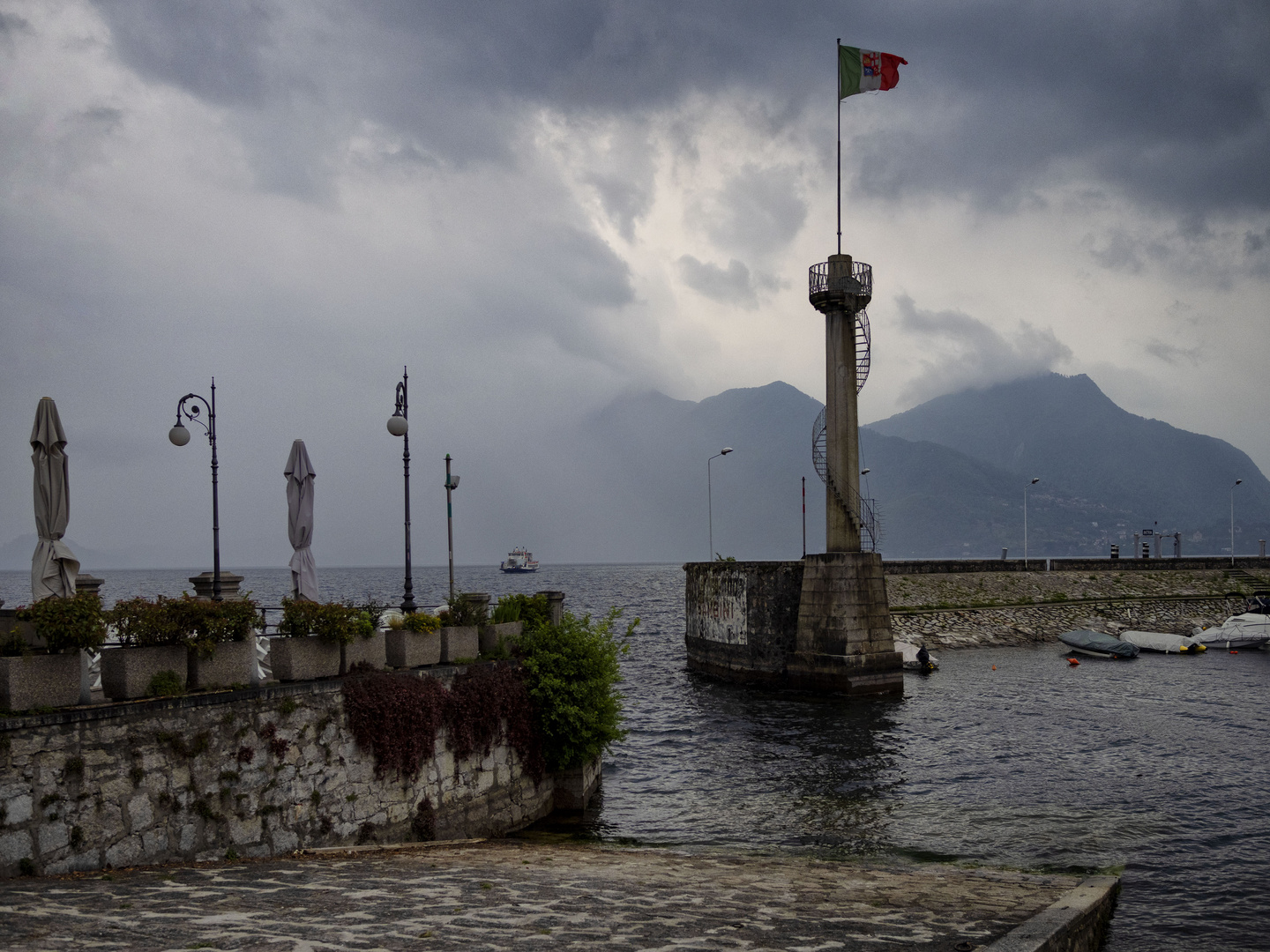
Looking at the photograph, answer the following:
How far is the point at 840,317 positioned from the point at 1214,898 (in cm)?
2906

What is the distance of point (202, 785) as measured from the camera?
1133 cm

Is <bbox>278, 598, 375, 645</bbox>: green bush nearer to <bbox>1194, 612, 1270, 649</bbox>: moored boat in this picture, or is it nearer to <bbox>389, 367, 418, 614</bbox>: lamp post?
<bbox>389, 367, 418, 614</bbox>: lamp post

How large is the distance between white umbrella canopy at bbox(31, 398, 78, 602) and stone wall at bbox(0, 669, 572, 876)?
260 centimetres

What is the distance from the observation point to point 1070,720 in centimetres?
3125

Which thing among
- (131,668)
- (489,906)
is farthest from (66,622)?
(489,906)

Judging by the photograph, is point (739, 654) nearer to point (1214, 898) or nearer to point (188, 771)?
point (1214, 898)

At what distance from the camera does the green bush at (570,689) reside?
60.1ft

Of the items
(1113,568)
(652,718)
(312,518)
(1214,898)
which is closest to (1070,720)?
(652,718)

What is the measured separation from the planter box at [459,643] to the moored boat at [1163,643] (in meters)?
49.0

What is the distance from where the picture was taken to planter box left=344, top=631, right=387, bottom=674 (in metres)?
14.5

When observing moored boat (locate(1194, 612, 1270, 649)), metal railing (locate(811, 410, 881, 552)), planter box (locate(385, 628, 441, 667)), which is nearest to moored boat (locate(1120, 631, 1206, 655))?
moored boat (locate(1194, 612, 1270, 649))

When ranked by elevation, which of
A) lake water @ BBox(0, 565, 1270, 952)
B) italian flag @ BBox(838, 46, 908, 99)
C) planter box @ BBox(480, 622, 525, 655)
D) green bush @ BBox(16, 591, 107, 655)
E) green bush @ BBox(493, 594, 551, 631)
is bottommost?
lake water @ BBox(0, 565, 1270, 952)

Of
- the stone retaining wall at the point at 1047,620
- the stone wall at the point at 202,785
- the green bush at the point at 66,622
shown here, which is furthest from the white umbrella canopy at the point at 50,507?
the stone retaining wall at the point at 1047,620

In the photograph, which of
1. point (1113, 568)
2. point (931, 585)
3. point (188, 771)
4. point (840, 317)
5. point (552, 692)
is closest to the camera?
point (188, 771)
